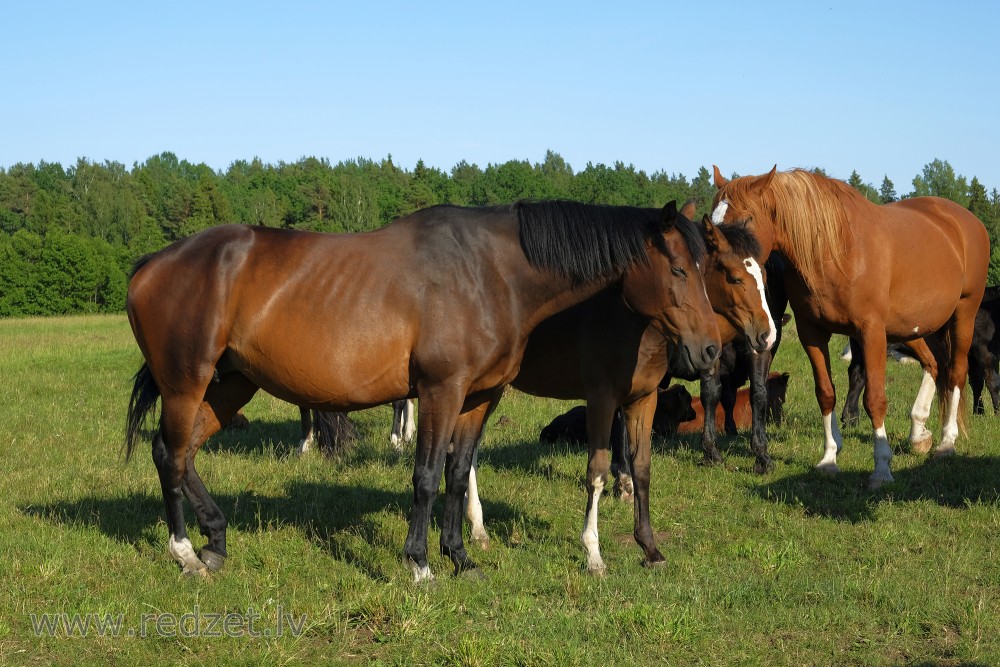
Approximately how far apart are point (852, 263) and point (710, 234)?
6.06 ft

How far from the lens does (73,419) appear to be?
12.2m

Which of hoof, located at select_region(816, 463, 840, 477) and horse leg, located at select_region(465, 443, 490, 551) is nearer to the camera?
horse leg, located at select_region(465, 443, 490, 551)

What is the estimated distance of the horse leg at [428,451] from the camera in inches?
213

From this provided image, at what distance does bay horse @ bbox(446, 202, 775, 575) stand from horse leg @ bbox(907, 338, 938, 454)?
3.59m

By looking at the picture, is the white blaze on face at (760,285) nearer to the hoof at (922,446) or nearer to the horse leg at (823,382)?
the horse leg at (823,382)

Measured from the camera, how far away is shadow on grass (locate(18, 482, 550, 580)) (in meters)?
6.44

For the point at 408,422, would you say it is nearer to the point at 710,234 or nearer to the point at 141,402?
the point at 141,402

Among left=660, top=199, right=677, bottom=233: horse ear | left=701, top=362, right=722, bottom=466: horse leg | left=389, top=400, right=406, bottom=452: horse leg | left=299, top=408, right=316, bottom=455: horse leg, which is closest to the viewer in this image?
left=660, top=199, right=677, bottom=233: horse ear

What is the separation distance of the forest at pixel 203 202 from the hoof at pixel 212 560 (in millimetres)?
30206

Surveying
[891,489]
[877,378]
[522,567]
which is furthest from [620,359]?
[891,489]

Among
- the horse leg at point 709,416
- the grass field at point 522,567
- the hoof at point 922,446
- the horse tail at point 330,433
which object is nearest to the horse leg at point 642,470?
the grass field at point 522,567

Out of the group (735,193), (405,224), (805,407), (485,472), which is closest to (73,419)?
(485,472)

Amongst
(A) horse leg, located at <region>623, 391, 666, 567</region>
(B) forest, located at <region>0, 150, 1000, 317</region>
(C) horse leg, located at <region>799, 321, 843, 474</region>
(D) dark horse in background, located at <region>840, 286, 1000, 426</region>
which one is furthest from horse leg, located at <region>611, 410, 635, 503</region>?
(B) forest, located at <region>0, 150, 1000, 317</region>

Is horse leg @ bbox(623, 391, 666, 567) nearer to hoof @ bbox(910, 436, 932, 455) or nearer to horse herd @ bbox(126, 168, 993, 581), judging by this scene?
horse herd @ bbox(126, 168, 993, 581)
